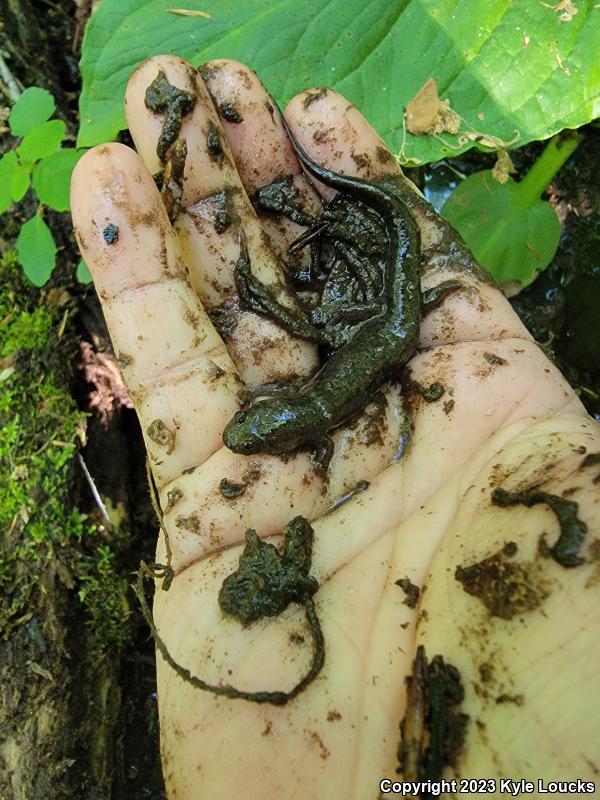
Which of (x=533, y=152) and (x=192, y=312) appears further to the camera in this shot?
(x=533, y=152)

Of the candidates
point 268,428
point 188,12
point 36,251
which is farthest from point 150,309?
point 188,12

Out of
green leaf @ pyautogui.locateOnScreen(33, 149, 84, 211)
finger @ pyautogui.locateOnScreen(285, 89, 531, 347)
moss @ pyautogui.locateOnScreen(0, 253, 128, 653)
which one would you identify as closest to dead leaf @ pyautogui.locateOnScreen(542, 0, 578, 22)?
finger @ pyautogui.locateOnScreen(285, 89, 531, 347)

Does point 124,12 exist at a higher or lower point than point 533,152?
higher

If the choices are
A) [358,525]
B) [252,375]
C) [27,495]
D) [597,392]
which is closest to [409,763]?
[358,525]

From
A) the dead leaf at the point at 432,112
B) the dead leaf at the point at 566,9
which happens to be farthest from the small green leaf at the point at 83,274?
the dead leaf at the point at 566,9

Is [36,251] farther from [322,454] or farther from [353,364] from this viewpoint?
[322,454]

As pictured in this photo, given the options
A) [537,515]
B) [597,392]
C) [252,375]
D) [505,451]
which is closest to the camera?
[537,515]

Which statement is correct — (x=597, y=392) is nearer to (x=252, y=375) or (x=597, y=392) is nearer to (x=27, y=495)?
(x=252, y=375)
